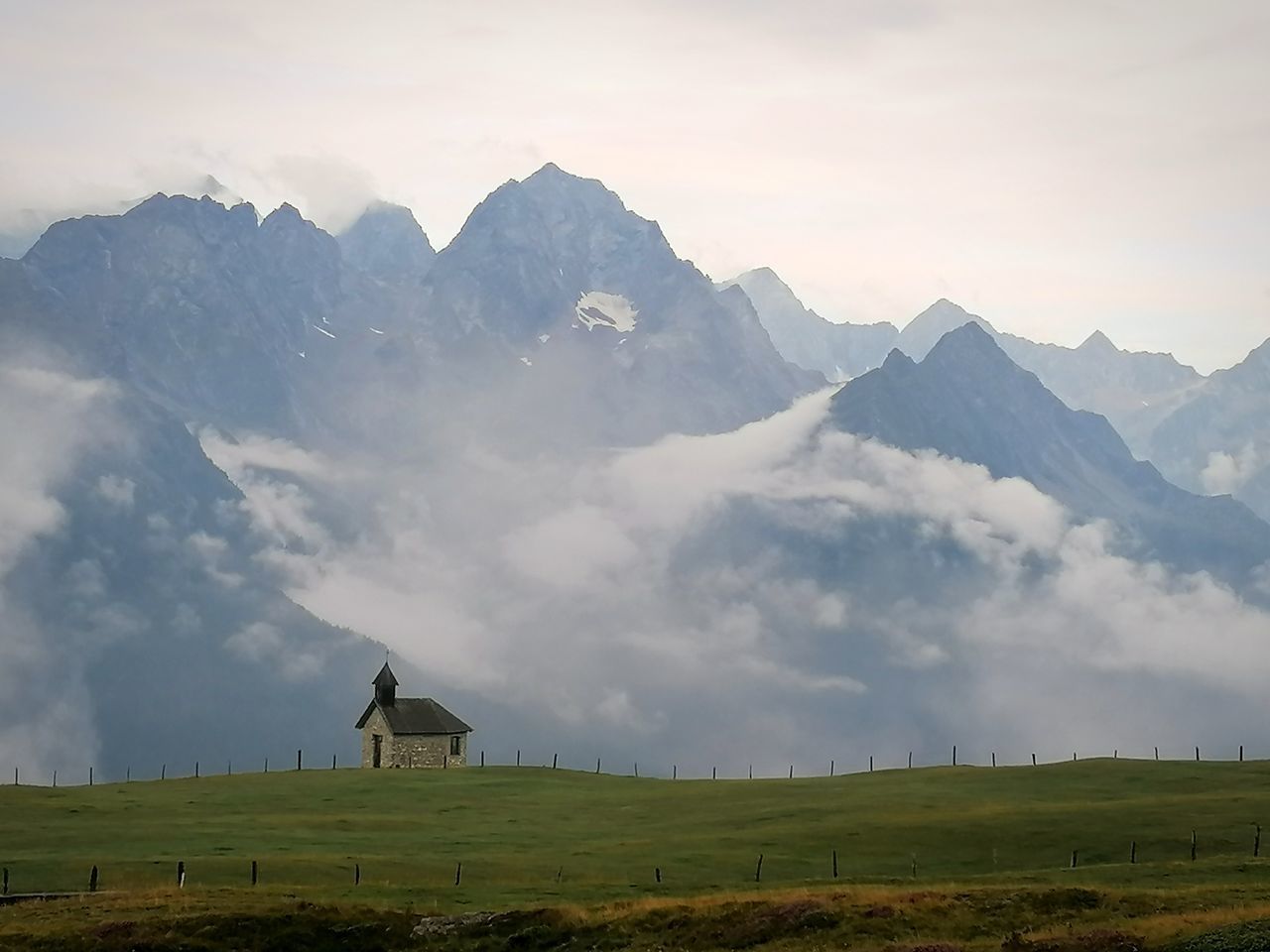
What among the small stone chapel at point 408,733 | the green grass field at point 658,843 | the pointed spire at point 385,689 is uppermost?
the pointed spire at point 385,689

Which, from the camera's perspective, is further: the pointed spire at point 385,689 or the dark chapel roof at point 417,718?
the pointed spire at point 385,689

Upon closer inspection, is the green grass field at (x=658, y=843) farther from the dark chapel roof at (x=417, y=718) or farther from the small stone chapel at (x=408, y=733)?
the dark chapel roof at (x=417, y=718)

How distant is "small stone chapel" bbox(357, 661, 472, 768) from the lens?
15950 centimetres

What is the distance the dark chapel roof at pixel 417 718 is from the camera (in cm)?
16025

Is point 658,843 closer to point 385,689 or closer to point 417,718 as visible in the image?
point 417,718

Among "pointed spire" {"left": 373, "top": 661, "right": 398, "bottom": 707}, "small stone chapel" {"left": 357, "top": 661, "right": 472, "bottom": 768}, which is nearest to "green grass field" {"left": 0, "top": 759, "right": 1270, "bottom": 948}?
"small stone chapel" {"left": 357, "top": 661, "right": 472, "bottom": 768}

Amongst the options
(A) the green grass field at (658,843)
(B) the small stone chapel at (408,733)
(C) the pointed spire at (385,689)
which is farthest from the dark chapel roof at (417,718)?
(A) the green grass field at (658,843)

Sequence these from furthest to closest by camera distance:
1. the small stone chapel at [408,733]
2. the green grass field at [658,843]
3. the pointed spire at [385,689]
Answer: the pointed spire at [385,689], the small stone chapel at [408,733], the green grass field at [658,843]

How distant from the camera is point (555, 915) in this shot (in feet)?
Answer: 194

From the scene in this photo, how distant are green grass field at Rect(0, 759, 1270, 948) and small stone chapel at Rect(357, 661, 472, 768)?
3035cm

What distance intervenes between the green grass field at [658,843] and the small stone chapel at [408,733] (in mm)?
30345

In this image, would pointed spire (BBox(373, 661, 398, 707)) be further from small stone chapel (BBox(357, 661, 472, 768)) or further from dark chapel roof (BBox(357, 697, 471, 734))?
dark chapel roof (BBox(357, 697, 471, 734))

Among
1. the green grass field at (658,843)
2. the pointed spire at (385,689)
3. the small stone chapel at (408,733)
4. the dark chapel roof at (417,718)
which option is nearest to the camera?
the green grass field at (658,843)

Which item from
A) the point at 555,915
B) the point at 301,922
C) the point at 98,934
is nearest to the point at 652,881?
the point at 555,915
